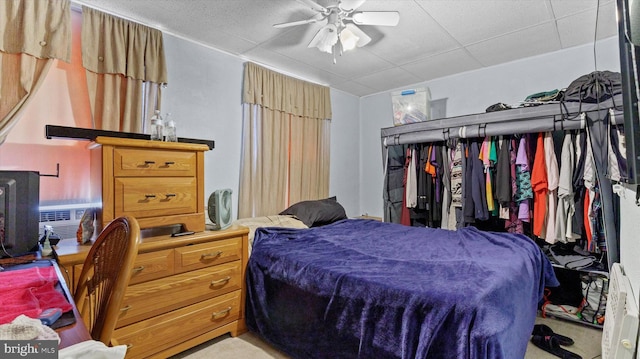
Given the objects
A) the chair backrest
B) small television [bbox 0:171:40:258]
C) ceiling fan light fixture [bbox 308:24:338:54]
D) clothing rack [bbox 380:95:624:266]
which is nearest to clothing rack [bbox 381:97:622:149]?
clothing rack [bbox 380:95:624:266]

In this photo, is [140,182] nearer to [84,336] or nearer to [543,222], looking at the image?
[84,336]

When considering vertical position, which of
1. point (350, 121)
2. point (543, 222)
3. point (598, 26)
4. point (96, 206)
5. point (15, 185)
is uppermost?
point (598, 26)

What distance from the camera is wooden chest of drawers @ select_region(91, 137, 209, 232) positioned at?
167 cm

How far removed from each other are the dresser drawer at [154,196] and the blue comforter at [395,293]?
2.00ft

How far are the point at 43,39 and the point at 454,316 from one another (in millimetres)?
2821

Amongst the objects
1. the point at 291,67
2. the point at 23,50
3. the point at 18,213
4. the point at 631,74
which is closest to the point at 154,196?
the point at 18,213

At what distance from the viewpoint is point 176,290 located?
5.91 ft

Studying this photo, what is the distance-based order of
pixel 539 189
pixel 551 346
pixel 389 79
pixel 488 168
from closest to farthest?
1. pixel 551 346
2. pixel 539 189
3. pixel 488 168
4. pixel 389 79

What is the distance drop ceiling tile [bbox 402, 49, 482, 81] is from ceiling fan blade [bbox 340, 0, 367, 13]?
1450 mm

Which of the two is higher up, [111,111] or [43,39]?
[43,39]

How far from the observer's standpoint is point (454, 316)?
123 cm

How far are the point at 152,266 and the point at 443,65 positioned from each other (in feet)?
10.9

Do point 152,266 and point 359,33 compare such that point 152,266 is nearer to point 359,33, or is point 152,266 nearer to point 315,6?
point 315,6

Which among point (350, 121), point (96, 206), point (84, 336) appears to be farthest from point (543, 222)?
point (96, 206)
